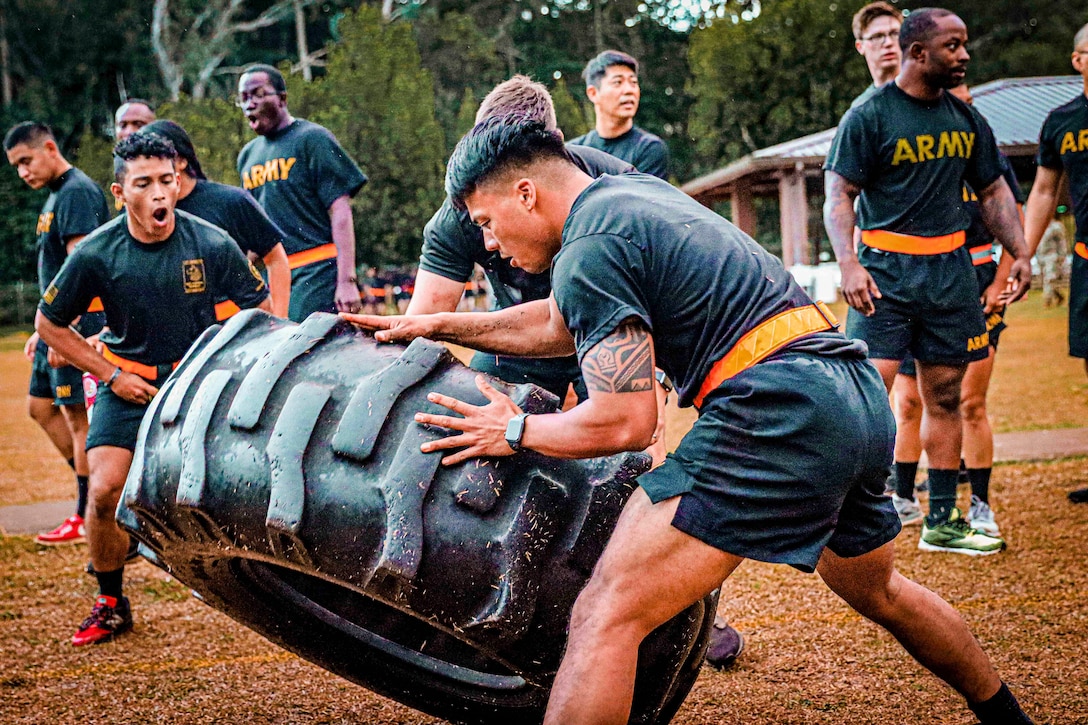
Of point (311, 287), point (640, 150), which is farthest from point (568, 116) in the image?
point (640, 150)

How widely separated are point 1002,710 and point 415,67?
30.7 meters

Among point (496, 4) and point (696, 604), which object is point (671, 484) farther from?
point (496, 4)

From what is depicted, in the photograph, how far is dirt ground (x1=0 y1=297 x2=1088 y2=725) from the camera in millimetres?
3326

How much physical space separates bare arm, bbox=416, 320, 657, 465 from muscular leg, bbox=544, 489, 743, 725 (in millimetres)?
191

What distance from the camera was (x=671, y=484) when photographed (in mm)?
2363

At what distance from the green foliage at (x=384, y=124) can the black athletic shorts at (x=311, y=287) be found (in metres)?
23.0

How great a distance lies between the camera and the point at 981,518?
5.19 metres

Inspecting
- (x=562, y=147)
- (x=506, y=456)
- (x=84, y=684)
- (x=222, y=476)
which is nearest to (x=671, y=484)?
(x=506, y=456)

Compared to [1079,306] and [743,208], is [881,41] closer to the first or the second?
[1079,306]

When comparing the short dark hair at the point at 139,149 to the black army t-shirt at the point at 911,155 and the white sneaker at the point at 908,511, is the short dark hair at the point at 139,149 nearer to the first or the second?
the black army t-shirt at the point at 911,155

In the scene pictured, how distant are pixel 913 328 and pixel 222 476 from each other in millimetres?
3497

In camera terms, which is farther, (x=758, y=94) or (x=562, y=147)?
(x=758, y=94)

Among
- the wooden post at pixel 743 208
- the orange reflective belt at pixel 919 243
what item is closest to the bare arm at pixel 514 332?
the orange reflective belt at pixel 919 243

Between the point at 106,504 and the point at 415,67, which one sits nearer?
the point at 106,504
